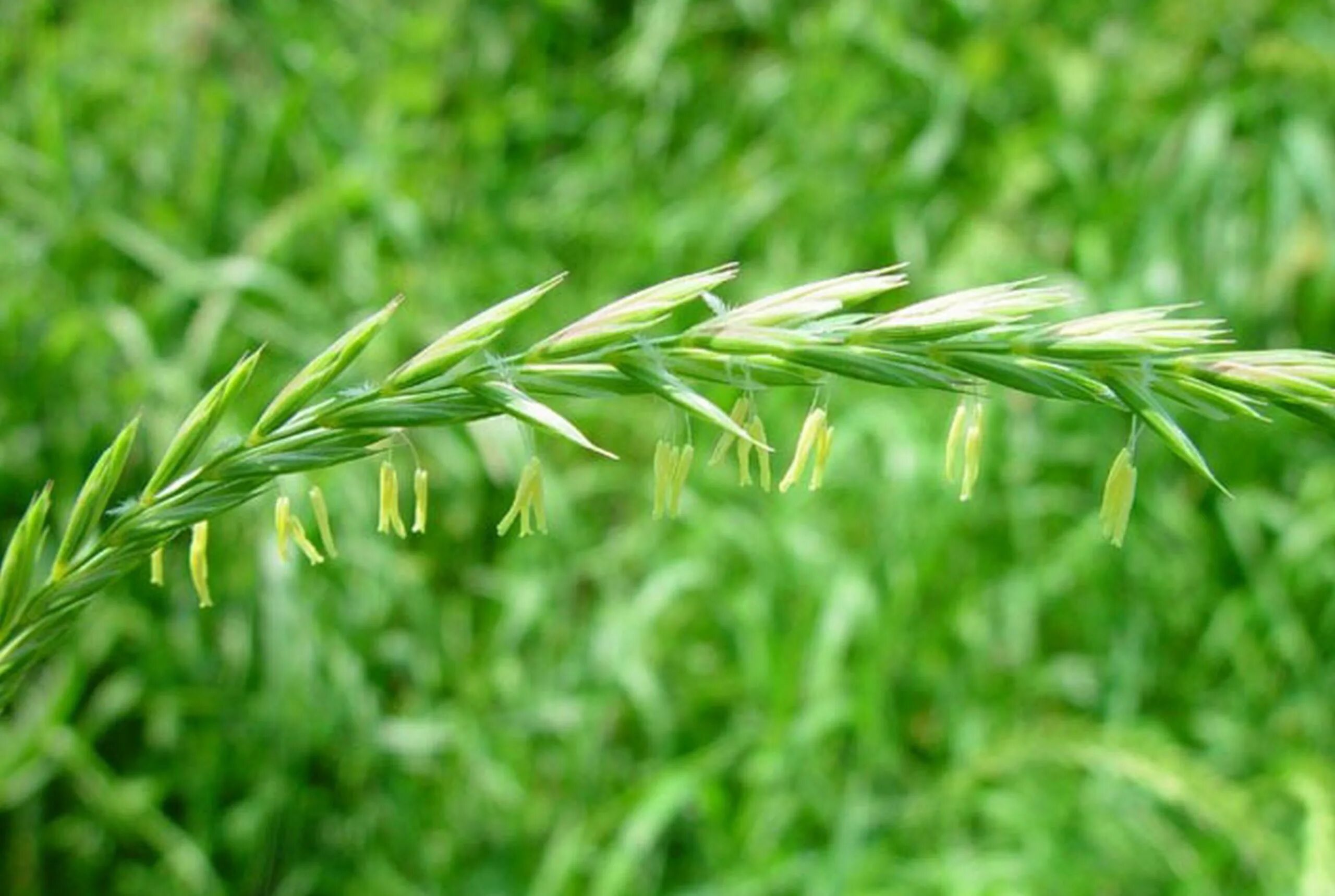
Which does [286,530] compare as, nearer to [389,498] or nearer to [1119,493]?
[389,498]

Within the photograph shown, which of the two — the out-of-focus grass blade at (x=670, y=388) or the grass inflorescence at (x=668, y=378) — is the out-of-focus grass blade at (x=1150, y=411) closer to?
the grass inflorescence at (x=668, y=378)

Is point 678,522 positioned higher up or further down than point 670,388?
further down

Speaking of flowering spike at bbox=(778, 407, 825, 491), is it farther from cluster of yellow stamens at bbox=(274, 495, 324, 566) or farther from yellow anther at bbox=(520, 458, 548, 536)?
cluster of yellow stamens at bbox=(274, 495, 324, 566)

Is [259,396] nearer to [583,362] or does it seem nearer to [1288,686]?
[1288,686]

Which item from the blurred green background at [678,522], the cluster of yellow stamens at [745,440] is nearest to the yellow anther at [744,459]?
the cluster of yellow stamens at [745,440]

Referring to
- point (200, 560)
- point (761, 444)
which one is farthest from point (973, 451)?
point (200, 560)

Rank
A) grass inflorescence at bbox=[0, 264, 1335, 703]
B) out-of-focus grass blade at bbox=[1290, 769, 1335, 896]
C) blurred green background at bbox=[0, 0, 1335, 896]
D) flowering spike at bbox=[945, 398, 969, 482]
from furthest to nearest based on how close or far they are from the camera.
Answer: blurred green background at bbox=[0, 0, 1335, 896]
out-of-focus grass blade at bbox=[1290, 769, 1335, 896]
flowering spike at bbox=[945, 398, 969, 482]
grass inflorescence at bbox=[0, 264, 1335, 703]

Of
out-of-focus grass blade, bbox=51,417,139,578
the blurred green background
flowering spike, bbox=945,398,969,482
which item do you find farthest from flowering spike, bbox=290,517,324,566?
the blurred green background
